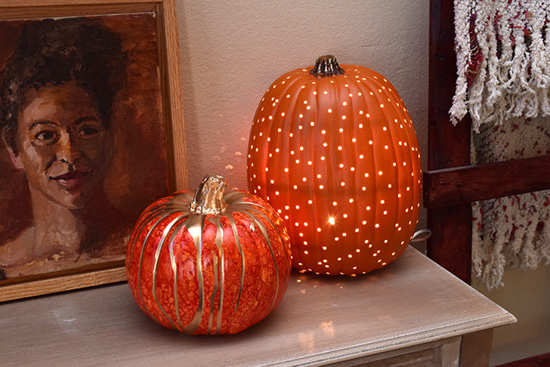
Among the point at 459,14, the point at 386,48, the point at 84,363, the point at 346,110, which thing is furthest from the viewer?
the point at 386,48

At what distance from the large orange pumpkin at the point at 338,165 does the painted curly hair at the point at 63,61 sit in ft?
0.80

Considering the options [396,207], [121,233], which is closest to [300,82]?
[396,207]

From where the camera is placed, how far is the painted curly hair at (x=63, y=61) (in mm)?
877

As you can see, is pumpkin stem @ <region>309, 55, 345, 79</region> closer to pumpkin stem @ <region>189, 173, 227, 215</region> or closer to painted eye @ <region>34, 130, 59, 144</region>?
pumpkin stem @ <region>189, 173, 227, 215</region>

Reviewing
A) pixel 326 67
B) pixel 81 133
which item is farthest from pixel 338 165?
pixel 81 133

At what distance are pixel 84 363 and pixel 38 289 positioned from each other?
0.22m

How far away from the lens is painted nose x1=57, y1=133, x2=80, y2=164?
92cm

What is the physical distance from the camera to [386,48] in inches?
45.7

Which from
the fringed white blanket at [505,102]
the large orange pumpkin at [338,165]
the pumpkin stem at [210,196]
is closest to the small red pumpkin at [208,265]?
the pumpkin stem at [210,196]

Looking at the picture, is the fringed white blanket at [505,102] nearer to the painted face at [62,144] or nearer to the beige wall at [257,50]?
the beige wall at [257,50]

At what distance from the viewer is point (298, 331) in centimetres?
84

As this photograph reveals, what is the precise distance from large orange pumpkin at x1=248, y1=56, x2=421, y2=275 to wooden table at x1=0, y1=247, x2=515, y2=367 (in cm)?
8

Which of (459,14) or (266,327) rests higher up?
(459,14)

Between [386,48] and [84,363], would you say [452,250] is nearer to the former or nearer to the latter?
[386,48]
